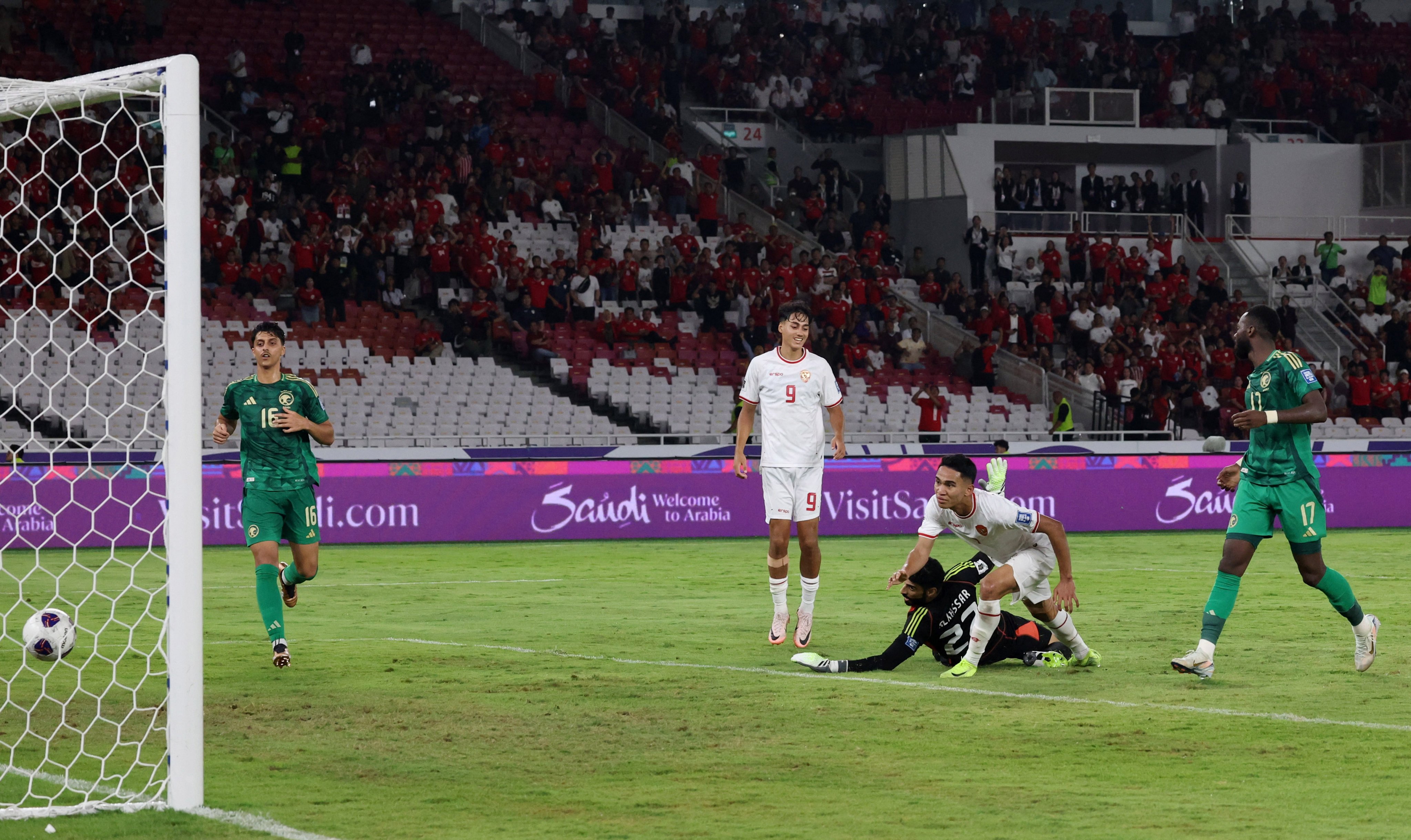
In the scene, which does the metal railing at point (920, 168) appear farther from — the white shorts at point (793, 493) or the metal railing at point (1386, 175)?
the white shorts at point (793, 493)

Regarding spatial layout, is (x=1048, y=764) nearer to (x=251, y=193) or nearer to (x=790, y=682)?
(x=790, y=682)

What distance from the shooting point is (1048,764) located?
757 centimetres

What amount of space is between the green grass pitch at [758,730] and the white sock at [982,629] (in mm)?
165

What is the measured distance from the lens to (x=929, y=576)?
1026 cm

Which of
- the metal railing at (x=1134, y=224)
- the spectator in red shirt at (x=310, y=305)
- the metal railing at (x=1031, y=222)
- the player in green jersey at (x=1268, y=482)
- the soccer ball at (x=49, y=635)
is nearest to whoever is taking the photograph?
the soccer ball at (x=49, y=635)

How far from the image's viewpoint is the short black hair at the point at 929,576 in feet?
33.3

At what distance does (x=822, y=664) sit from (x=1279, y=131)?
33.6m

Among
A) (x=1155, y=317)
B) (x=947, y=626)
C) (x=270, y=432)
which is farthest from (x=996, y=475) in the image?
Result: (x=1155, y=317)

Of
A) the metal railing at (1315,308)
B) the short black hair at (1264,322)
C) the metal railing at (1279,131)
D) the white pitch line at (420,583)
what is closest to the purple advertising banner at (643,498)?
the white pitch line at (420,583)

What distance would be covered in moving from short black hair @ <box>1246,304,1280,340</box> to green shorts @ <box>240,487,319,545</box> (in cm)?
558

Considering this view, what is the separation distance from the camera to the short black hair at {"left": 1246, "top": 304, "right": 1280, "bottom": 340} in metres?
10.0

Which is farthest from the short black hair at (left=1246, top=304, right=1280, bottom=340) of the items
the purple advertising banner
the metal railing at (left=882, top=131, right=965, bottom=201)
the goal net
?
the metal railing at (left=882, top=131, right=965, bottom=201)

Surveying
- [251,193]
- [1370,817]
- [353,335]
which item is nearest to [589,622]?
[1370,817]

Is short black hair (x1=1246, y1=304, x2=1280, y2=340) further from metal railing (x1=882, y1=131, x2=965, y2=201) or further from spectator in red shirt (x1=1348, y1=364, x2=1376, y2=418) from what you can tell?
metal railing (x1=882, y1=131, x2=965, y2=201)
